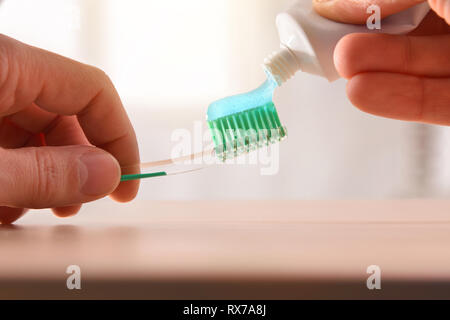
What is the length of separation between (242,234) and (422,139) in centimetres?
109

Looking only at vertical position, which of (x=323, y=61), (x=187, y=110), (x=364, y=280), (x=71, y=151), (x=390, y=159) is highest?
(x=187, y=110)

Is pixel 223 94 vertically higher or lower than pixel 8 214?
higher

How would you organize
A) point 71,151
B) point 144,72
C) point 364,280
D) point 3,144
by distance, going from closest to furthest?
point 364,280 → point 71,151 → point 3,144 → point 144,72

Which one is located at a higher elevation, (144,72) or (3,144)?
(144,72)

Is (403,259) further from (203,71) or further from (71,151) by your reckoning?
(203,71)

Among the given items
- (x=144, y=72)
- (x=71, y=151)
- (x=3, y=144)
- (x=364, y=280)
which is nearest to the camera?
(x=364, y=280)

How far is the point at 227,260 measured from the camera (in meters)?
0.31

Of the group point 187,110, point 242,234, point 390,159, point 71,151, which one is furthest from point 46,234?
point 390,159

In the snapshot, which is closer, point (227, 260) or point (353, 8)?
point (227, 260)

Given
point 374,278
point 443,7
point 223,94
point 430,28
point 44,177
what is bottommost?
point 374,278

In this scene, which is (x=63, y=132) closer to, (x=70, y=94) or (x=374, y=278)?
(x=70, y=94)

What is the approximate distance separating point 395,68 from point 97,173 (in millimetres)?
401

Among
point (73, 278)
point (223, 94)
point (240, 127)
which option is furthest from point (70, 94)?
point (223, 94)

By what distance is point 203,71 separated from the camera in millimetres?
1306
